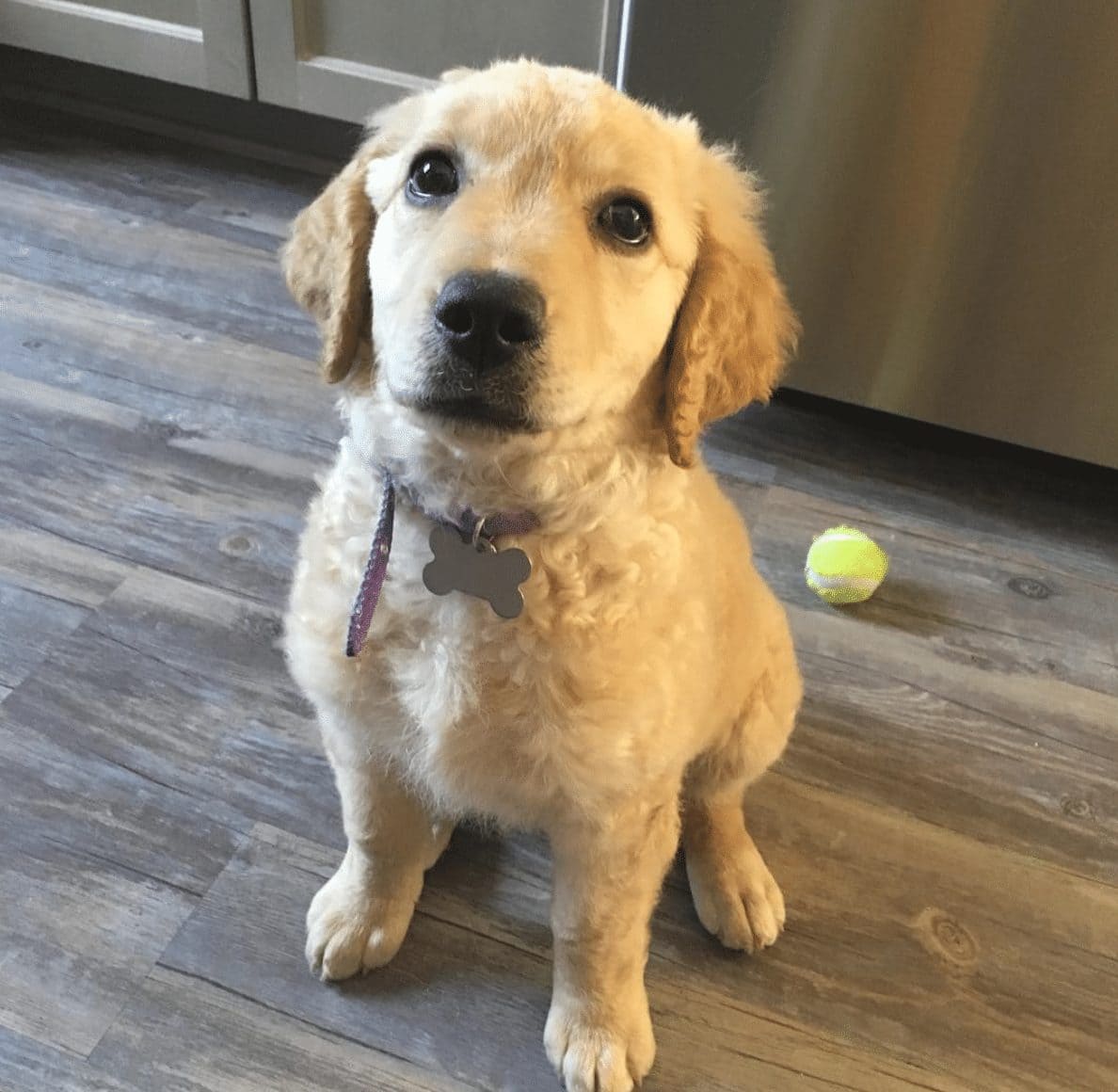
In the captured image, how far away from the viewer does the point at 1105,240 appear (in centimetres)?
217

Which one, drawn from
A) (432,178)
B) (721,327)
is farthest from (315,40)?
(721,327)

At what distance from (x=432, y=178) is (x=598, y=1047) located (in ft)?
3.60

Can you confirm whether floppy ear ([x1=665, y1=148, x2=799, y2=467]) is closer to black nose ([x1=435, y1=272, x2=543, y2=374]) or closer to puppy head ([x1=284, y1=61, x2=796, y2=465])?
puppy head ([x1=284, y1=61, x2=796, y2=465])

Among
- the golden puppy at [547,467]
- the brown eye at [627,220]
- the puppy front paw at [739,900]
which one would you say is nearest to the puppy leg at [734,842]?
the puppy front paw at [739,900]

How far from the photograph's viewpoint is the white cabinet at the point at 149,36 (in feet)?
10.6

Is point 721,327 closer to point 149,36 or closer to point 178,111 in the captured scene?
point 149,36

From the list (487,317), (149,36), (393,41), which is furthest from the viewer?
(149,36)

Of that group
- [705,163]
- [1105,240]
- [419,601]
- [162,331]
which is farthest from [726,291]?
[162,331]

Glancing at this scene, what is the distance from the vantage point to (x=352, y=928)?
1555 millimetres

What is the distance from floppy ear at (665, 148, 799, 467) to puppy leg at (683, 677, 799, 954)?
0.52 metres

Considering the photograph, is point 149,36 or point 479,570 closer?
point 479,570

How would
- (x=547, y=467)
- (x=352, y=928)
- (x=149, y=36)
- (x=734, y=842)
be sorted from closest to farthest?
(x=547, y=467) → (x=352, y=928) → (x=734, y=842) → (x=149, y=36)

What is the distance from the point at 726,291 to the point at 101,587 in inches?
55.5

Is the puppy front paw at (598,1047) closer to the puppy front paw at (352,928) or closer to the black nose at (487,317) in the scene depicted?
the puppy front paw at (352,928)
